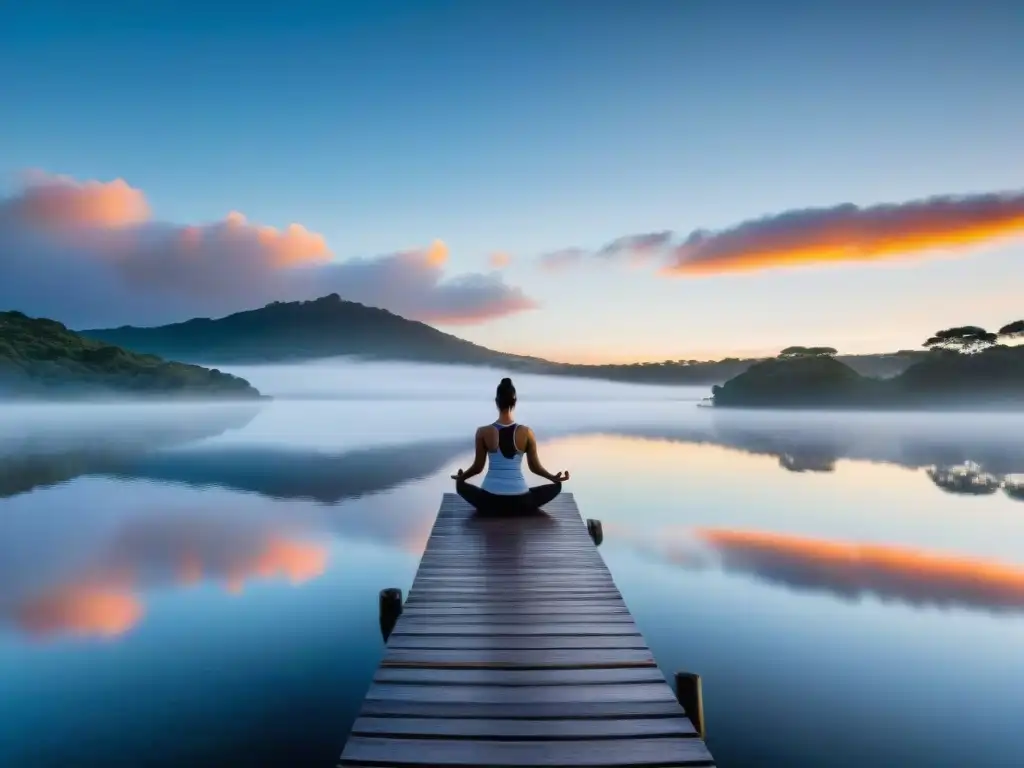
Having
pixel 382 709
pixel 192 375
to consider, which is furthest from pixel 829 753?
pixel 192 375

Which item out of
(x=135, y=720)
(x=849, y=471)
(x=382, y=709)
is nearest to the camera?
(x=382, y=709)

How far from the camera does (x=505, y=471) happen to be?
10.1 m

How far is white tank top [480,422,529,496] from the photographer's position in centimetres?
953

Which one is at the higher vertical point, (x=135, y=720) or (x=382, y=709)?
(x=382, y=709)

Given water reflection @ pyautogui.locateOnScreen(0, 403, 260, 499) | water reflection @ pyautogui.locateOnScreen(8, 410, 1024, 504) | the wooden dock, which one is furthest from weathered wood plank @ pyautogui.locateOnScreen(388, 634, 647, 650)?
water reflection @ pyautogui.locateOnScreen(0, 403, 260, 499)

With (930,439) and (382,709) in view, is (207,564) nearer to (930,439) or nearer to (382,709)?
(382,709)

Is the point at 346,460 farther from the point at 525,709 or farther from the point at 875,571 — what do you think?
the point at 525,709

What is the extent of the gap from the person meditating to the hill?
112262mm

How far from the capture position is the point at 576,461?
3275 cm

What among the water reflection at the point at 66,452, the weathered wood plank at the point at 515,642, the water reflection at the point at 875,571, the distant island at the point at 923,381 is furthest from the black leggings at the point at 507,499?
the distant island at the point at 923,381

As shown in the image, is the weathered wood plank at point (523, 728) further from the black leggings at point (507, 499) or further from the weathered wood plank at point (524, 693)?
the black leggings at point (507, 499)

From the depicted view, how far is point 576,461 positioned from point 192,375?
541ft

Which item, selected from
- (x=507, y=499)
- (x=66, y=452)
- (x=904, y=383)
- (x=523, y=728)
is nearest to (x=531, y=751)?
(x=523, y=728)

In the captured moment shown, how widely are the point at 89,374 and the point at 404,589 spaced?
602 ft
